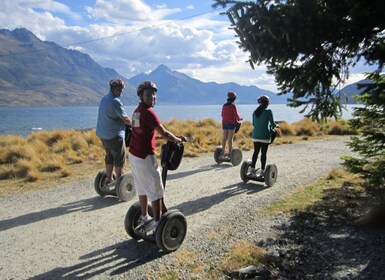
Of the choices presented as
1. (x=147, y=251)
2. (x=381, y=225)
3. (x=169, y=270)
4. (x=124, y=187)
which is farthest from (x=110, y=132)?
(x=381, y=225)

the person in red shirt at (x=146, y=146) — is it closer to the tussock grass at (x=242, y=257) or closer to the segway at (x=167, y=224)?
the segway at (x=167, y=224)

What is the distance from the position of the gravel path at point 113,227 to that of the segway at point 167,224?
181 mm

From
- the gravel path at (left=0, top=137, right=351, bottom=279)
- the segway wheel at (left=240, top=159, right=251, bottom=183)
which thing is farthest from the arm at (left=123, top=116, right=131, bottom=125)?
the segway wheel at (left=240, top=159, right=251, bottom=183)

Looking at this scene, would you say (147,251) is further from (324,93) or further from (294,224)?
(324,93)

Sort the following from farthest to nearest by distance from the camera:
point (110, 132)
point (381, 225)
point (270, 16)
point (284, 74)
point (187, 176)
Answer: point (187, 176), point (110, 132), point (381, 225), point (284, 74), point (270, 16)

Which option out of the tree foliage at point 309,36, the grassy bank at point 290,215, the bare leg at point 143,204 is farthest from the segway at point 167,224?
the tree foliage at point 309,36

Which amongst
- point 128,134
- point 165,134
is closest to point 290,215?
point 165,134

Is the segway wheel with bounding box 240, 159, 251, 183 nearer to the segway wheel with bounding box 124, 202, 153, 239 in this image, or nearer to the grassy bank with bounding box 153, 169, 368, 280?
the grassy bank with bounding box 153, 169, 368, 280

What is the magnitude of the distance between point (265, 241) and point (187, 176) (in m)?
4.85

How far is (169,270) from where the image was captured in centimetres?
455

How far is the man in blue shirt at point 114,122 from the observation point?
23.4 feet

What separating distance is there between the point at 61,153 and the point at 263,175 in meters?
8.21

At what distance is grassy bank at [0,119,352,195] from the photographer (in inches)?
392

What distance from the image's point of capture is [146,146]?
4895 millimetres
